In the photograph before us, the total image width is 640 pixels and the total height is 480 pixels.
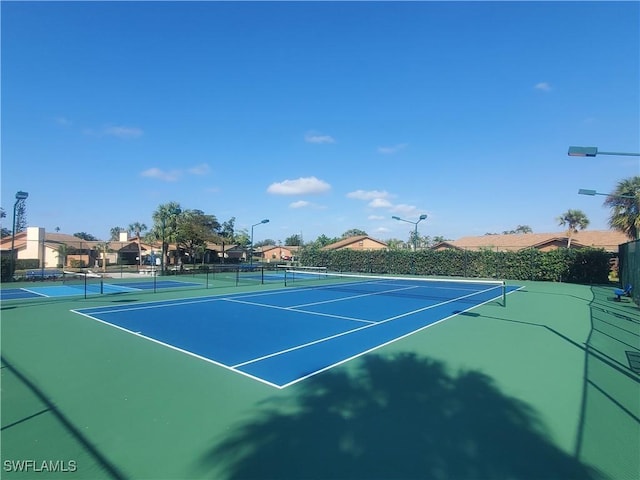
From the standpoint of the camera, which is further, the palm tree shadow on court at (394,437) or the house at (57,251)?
the house at (57,251)

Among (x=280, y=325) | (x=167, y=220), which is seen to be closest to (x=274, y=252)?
(x=167, y=220)

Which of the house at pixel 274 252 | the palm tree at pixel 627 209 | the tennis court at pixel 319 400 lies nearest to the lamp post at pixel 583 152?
the tennis court at pixel 319 400

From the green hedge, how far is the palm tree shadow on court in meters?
29.0

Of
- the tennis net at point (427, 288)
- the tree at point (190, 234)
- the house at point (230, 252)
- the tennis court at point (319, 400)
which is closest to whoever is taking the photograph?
the tennis court at point (319, 400)

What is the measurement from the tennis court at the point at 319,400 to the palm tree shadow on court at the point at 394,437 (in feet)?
0.08

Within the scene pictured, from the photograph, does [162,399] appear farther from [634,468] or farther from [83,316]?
[83,316]

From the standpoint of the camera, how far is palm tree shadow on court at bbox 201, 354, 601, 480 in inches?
153

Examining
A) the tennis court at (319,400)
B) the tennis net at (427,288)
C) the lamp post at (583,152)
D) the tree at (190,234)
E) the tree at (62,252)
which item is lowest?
the tennis net at (427,288)

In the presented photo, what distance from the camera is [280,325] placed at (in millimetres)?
11797

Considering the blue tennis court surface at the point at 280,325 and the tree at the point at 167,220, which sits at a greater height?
the tree at the point at 167,220

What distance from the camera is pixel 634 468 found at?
13.1ft

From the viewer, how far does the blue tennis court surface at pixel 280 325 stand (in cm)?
796

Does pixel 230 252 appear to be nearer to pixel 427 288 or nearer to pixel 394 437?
pixel 427 288

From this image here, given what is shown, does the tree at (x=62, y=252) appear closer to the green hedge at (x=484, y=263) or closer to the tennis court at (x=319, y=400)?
the green hedge at (x=484, y=263)
